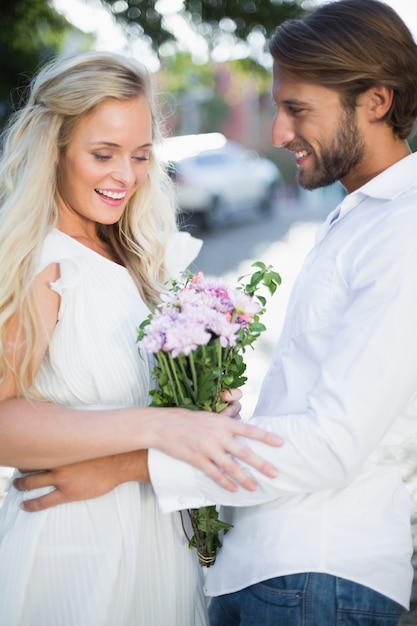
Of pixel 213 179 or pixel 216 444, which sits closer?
pixel 216 444

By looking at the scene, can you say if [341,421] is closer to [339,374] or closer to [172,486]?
[339,374]

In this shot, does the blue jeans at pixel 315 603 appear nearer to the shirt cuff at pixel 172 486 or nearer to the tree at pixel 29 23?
the shirt cuff at pixel 172 486

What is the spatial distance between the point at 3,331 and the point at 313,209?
2629 cm

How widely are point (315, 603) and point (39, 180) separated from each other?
1.51 meters

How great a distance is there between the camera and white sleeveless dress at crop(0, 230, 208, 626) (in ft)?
7.80

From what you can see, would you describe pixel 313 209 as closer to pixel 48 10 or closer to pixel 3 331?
pixel 48 10

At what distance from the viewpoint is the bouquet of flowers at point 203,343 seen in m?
2.11

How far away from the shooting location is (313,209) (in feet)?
92.0

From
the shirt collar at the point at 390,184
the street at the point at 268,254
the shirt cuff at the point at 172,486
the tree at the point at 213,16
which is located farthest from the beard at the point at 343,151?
the tree at the point at 213,16

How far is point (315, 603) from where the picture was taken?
2.06 m

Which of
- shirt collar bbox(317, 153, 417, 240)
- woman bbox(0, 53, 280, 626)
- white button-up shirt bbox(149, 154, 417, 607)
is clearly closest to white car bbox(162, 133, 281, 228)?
woman bbox(0, 53, 280, 626)

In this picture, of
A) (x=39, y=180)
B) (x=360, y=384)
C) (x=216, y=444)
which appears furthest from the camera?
(x=39, y=180)

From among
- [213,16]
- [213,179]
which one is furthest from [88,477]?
[213,179]

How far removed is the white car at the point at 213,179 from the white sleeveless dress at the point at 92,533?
1518 cm
